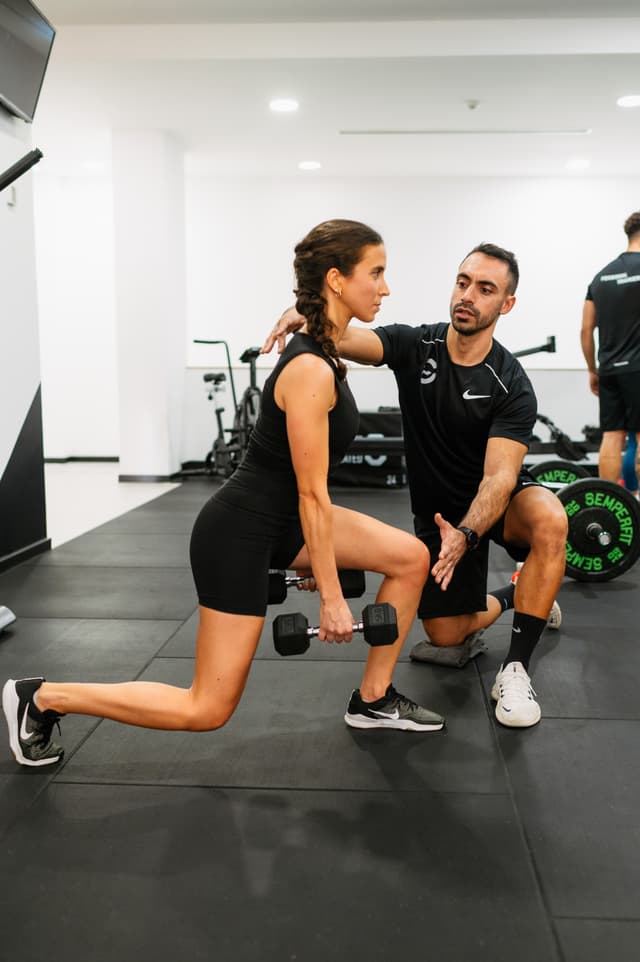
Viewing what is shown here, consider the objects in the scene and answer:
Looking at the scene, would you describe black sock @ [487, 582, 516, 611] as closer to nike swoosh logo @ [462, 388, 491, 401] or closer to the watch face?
the watch face

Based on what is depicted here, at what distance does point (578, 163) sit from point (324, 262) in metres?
6.76

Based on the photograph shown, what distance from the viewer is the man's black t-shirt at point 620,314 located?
13.2ft

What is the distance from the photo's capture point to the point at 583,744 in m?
1.93

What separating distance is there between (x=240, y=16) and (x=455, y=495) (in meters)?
3.73

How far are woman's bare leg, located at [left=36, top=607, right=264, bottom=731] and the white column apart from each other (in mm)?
5271

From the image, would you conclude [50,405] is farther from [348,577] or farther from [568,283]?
[348,577]

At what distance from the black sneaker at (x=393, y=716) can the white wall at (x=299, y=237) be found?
641 centimetres

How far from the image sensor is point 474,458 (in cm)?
232

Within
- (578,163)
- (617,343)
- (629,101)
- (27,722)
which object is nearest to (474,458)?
(27,722)

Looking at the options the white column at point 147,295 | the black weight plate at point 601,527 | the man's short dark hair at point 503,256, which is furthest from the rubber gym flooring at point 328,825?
the white column at point 147,295

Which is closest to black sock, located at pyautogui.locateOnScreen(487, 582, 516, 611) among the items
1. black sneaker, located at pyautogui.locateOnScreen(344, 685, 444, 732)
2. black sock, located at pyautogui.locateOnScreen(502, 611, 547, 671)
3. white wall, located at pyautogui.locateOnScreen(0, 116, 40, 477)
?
black sock, located at pyautogui.locateOnScreen(502, 611, 547, 671)

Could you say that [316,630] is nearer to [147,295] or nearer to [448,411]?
[448,411]

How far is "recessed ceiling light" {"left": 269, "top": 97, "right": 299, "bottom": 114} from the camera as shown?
5652mm

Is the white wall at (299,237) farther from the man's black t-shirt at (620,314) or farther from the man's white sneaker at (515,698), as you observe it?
the man's white sneaker at (515,698)
